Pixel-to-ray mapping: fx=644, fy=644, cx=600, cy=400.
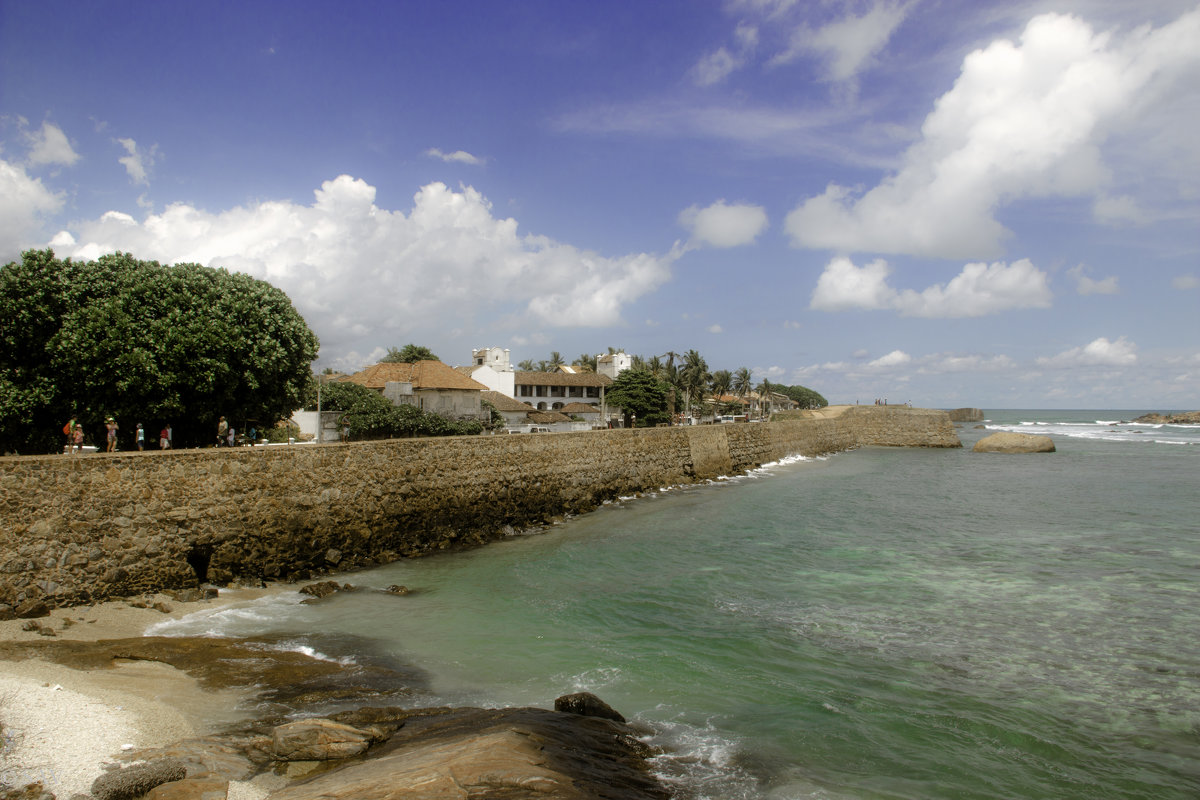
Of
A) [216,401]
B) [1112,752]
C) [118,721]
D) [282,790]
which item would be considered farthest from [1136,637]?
[216,401]

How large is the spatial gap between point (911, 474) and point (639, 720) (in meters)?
34.6

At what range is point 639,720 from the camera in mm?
7613

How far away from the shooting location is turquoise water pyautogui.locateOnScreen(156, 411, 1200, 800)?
7023 mm

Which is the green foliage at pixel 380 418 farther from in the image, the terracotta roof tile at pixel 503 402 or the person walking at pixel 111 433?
the terracotta roof tile at pixel 503 402

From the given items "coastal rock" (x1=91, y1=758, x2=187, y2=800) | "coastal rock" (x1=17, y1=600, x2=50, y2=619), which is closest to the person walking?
"coastal rock" (x1=17, y1=600, x2=50, y2=619)

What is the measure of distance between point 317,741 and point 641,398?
52.4 m

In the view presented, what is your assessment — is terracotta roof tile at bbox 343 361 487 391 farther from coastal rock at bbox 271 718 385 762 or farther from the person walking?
coastal rock at bbox 271 718 385 762

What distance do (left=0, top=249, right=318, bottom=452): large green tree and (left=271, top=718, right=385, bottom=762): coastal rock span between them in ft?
43.7

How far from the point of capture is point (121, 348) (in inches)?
629

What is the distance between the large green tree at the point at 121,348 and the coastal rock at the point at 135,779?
1322cm

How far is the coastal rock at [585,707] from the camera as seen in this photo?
7.31 metres

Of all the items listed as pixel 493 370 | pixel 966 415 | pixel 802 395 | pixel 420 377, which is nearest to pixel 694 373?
pixel 493 370

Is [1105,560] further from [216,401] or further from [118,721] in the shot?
[216,401]

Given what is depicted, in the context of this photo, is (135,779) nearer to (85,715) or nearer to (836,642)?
(85,715)
